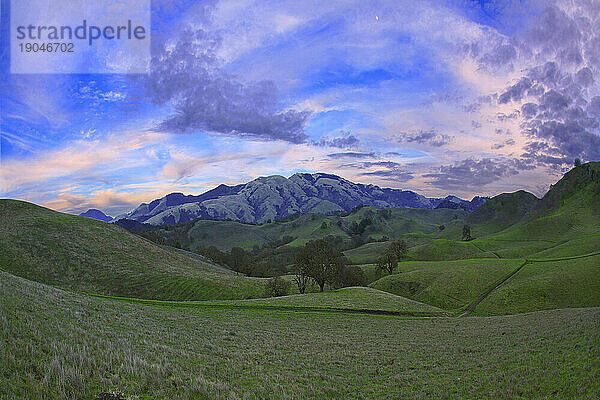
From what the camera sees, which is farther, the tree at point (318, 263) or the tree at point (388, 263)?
the tree at point (388, 263)

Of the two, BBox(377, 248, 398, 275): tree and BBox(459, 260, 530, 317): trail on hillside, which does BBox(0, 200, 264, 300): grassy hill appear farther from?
BBox(377, 248, 398, 275): tree

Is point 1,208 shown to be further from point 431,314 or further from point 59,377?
point 431,314

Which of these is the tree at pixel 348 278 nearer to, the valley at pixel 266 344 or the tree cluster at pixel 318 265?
the tree cluster at pixel 318 265

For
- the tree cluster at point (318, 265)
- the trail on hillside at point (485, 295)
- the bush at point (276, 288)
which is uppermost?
the tree cluster at point (318, 265)

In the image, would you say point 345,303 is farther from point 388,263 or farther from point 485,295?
point 388,263

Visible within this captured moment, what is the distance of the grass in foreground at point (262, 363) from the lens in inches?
352

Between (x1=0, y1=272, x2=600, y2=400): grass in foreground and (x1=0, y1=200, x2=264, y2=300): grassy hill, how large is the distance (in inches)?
1624

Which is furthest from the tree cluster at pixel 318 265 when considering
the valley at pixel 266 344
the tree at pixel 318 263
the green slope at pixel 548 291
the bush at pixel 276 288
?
the green slope at pixel 548 291

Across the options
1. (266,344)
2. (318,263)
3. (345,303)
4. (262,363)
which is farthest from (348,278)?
(262,363)

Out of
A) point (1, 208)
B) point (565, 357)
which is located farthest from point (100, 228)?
point (565, 357)

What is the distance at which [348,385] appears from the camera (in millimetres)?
13359

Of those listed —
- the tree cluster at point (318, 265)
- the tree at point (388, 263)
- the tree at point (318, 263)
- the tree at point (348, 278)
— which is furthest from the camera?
the tree at point (388, 263)

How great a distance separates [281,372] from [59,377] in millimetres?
9223

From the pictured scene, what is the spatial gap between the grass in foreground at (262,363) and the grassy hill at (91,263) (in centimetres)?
4124
